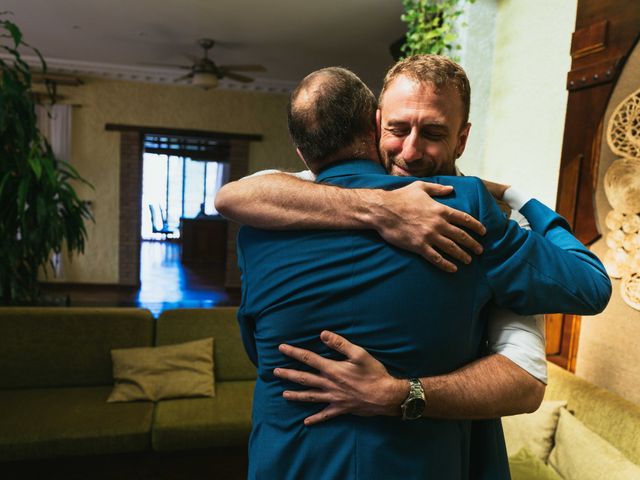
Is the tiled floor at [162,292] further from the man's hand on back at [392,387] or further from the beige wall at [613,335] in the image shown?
the man's hand on back at [392,387]

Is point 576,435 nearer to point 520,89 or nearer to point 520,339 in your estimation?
point 520,339

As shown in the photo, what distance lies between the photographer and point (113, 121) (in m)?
7.35

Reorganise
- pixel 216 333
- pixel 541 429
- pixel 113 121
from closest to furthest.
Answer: pixel 541 429 → pixel 216 333 → pixel 113 121

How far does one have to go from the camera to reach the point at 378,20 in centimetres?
468

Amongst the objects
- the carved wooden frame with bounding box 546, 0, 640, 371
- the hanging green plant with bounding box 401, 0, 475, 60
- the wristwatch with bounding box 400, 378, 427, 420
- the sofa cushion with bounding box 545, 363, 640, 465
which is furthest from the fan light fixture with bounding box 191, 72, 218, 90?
the wristwatch with bounding box 400, 378, 427, 420

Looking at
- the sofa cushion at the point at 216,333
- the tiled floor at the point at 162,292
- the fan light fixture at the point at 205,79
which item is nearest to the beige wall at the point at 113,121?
the tiled floor at the point at 162,292

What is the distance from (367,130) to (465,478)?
65 cm

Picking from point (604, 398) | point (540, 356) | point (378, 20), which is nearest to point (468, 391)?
point (540, 356)

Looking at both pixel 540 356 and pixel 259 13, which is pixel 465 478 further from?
pixel 259 13

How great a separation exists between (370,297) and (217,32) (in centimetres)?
525

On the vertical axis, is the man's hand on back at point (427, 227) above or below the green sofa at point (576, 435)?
above

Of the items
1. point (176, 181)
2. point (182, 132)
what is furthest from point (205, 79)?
point (176, 181)

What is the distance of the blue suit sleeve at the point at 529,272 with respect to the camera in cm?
76

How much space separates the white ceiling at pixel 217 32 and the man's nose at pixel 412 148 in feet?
12.5
